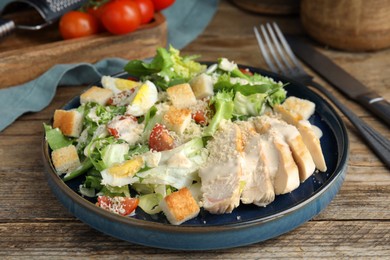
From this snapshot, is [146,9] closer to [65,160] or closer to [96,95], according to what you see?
[96,95]

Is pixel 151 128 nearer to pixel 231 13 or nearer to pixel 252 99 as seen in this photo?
pixel 252 99

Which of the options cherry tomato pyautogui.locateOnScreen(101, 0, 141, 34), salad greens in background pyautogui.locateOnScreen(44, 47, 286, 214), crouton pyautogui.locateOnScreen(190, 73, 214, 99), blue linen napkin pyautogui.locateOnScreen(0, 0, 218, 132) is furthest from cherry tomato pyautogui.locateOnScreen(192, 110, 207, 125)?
cherry tomato pyautogui.locateOnScreen(101, 0, 141, 34)

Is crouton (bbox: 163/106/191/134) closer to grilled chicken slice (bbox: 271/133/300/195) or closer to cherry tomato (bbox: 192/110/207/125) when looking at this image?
cherry tomato (bbox: 192/110/207/125)

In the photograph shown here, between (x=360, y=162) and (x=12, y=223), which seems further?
(x=360, y=162)

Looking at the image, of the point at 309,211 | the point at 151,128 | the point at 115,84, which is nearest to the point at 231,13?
the point at 115,84

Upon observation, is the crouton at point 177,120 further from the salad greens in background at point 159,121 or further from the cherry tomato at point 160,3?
the cherry tomato at point 160,3

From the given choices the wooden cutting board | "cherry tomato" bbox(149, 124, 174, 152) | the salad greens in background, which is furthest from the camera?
the wooden cutting board
